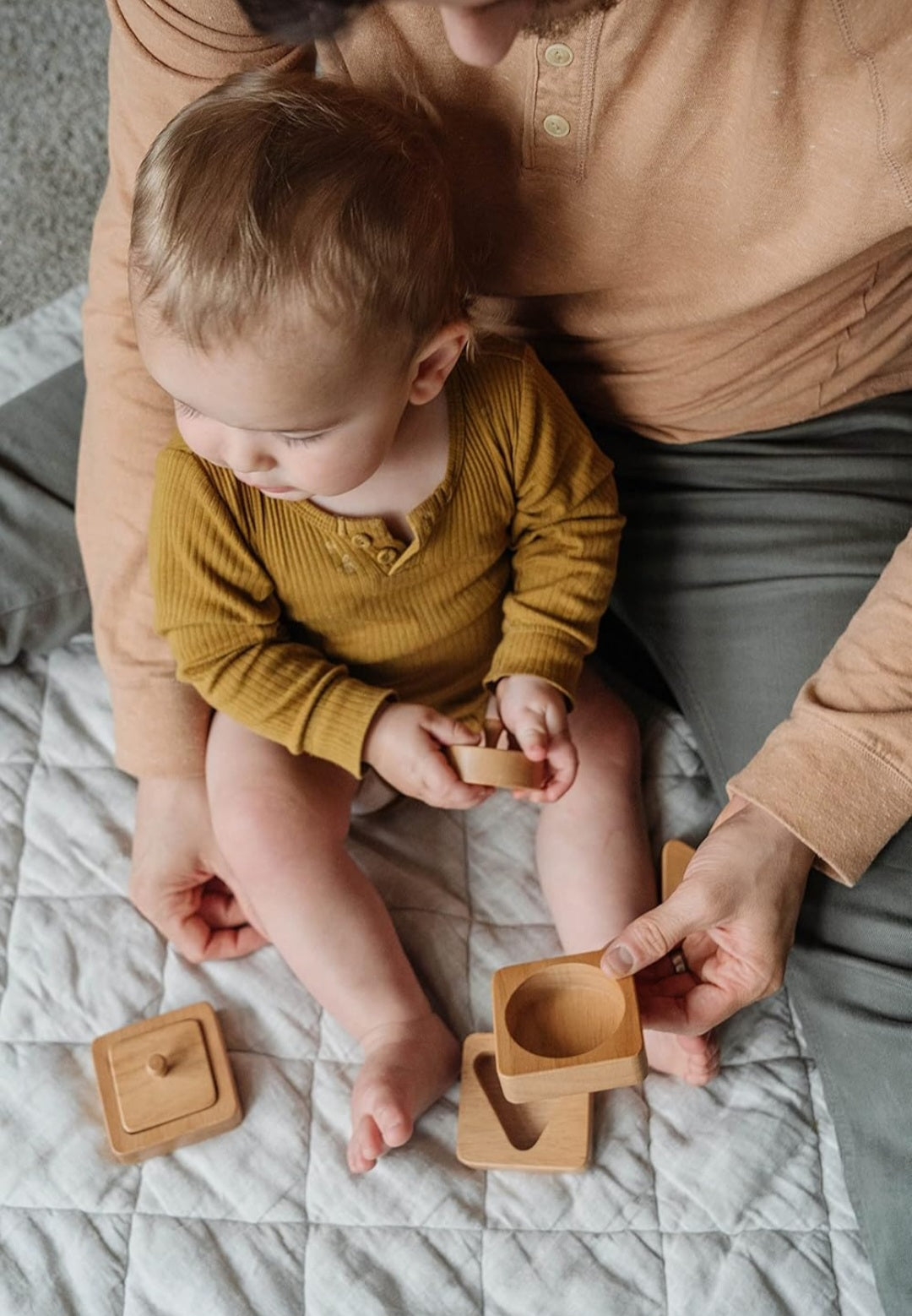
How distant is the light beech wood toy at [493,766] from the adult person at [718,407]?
12 cm

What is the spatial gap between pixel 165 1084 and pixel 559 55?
667mm

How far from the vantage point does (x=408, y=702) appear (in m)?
0.96

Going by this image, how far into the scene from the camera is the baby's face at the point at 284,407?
0.73 meters

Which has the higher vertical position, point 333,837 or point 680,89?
point 680,89

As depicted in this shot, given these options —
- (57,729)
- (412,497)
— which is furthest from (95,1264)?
(412,497)

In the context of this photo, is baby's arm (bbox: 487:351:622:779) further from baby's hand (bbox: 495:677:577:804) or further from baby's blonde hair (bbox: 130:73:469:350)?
baby's blonde hair (bbox: 130:73:469:350)

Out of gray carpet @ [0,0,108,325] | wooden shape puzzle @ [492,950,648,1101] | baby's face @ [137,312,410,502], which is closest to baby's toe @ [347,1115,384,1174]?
wooden shape puzzle @ [492,950,648,1101]

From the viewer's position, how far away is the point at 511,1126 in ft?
2.92

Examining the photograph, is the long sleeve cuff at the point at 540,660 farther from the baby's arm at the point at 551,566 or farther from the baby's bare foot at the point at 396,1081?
the baby's bare foot at the point at 396,1081

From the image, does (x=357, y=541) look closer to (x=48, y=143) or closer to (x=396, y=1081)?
(x=396, y=1081)

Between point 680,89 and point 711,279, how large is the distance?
0.13 metres

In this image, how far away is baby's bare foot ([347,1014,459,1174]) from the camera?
2.79 feet

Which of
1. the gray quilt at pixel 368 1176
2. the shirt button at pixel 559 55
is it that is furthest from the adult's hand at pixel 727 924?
the shirt button at pixel 559 55

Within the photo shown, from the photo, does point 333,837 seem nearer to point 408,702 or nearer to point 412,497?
point 408,702
